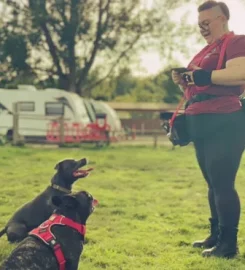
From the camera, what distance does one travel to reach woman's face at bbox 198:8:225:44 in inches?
169

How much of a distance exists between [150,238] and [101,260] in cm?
101

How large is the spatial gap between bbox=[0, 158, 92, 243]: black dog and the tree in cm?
2193

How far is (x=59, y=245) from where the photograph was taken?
143 inches

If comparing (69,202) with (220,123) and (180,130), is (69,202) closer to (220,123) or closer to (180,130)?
(180,130)

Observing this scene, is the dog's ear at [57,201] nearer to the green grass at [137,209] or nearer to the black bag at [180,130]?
the green grass at [137,209]

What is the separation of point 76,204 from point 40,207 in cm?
132

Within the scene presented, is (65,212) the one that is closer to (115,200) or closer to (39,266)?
(39,266)

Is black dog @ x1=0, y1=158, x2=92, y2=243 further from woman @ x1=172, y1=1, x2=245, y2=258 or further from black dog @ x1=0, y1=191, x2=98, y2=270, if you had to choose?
woman @ x1=172, y1=1, x2=245, y2=258

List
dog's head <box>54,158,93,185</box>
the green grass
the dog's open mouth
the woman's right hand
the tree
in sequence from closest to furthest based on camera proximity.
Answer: the woman's right hand < the green grass < the dog's open mouth < dog's head <box>54,158,93,185</box> < the tree

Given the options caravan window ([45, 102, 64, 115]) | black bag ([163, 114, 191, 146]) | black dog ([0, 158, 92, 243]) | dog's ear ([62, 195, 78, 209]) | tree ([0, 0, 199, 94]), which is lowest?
black dog ([0, 158, 92, 243])

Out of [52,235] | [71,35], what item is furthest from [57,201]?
[71,35]

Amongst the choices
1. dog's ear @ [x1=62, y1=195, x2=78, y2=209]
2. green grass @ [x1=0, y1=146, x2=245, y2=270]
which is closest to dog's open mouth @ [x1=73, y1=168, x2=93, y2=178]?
green grass @ [x1=0, y1=146, x2=245, y2=270]

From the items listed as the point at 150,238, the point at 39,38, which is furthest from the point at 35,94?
the point at 150,238

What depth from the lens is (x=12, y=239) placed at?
493 cm
